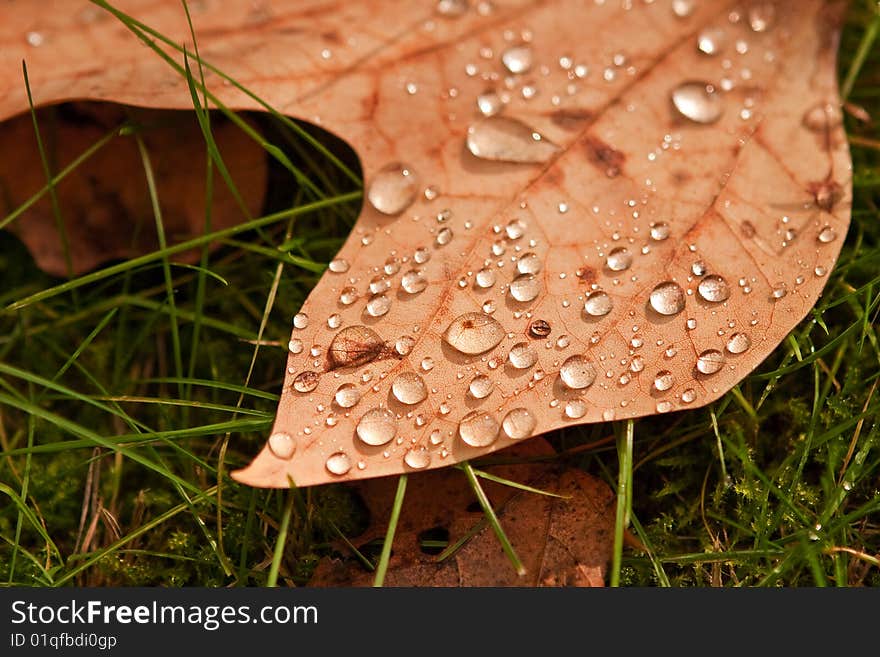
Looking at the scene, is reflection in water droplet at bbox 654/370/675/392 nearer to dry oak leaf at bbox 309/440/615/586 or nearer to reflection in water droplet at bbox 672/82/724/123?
dry oak leaf at bbox 309/440/615/586

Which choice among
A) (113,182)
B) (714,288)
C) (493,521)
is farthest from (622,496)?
(113,182)

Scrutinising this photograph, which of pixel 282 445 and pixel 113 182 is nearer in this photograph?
pixel 282 445

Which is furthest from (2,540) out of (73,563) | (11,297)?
(11,297)

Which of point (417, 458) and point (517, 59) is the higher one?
point (517, 59)

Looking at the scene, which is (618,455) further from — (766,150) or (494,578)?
(766,150)

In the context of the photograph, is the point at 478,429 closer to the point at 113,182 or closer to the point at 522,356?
the point at 522,356

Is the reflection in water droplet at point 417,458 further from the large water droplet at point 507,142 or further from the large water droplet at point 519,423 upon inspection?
the large water droplet at point 507,142
